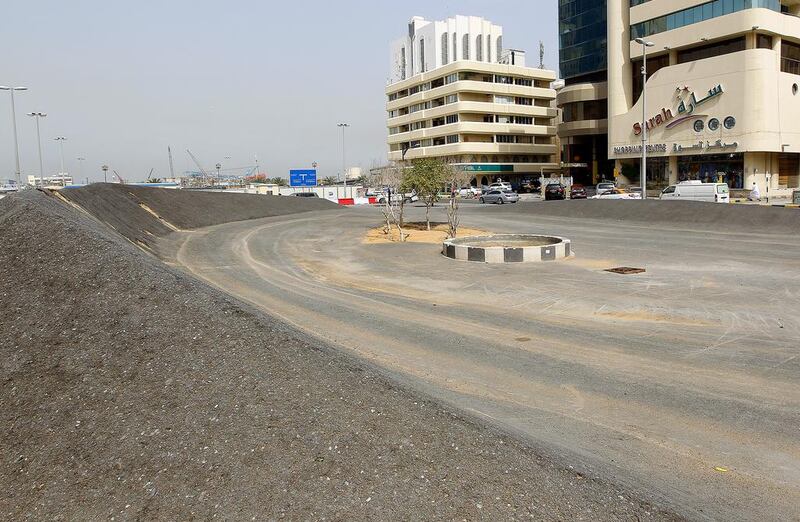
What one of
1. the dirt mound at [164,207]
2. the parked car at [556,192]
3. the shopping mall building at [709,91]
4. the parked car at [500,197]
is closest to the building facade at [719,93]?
the shopping mall building at [709,91]

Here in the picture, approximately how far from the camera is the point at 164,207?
30391 mm

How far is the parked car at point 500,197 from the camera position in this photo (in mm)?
51781

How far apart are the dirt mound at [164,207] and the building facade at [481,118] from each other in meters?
47.5

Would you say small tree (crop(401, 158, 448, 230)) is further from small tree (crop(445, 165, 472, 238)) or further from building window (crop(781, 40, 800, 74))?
building window (crop(781, 40, 800, 74))

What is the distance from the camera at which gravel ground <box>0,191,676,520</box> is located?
12.3 feet

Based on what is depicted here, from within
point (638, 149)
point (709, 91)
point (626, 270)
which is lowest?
point (626, 270)

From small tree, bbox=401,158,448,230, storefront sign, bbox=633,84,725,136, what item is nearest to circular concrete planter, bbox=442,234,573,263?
small tree, bbox=401,158,448,230

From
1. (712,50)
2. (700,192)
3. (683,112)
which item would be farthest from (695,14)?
(700,192)

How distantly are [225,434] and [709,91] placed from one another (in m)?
58.7

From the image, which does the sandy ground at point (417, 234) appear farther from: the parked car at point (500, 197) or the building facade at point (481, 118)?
the building facade at point (481, 118)

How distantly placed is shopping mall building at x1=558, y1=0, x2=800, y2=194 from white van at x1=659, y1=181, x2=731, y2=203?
17370 millimetres

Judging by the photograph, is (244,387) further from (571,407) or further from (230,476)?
(571,407)

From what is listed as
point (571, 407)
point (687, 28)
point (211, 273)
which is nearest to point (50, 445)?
point (571, 407)

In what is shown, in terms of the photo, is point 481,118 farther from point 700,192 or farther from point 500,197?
point 700,192
